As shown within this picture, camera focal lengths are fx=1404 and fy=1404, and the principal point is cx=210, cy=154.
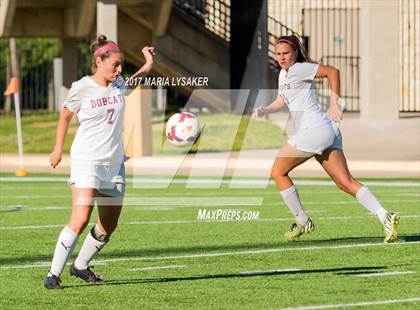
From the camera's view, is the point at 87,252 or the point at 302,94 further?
the point at 302,94

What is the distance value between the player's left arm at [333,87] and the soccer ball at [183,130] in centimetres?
165

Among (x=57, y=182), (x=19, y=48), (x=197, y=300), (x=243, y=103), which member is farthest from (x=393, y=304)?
(x=19, y=48)

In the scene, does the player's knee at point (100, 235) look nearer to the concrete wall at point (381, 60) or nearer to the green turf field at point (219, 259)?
the green turf field at point (219, 259)

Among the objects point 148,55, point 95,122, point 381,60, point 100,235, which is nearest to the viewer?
point 95,122

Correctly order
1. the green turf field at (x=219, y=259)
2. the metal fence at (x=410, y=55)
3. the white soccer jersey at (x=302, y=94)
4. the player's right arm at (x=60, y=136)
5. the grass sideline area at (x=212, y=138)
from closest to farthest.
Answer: the green turf field at (x=219, y=259)
the player's right arm at (x=60, y=136)
the white soccer jersey at (x=302, y=94)
the grass sideline area at (x=212, y=138)
the metal fence at (x=410, y=55)

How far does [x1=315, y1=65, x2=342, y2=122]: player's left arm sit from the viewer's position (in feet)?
42.3

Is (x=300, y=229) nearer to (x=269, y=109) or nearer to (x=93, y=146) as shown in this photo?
(x=269, y=109)

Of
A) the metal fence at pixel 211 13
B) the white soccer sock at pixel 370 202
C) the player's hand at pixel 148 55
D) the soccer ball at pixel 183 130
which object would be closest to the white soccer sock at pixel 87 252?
the player's hand at pixel 148 55

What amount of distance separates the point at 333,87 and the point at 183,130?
192cm

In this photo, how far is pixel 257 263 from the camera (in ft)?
41.6

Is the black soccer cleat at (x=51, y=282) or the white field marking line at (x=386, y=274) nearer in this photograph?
the black soccer cleat at (x=51, y=282)

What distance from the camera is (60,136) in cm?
1080

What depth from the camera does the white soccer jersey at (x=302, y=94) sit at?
13305 mm

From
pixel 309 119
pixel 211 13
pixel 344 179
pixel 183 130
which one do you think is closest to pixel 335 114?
pixel 309 119
